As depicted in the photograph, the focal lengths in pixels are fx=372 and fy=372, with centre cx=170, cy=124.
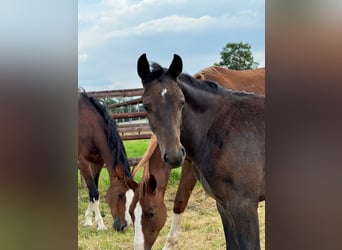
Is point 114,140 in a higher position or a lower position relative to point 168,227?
higher

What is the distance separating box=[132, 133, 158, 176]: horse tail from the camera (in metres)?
1.35

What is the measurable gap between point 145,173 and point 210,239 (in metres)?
0.35

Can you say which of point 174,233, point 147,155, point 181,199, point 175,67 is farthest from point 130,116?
point 174,233

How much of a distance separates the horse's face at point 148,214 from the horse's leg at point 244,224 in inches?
10.7

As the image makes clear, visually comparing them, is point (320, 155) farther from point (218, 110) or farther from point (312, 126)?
point (218, 110)

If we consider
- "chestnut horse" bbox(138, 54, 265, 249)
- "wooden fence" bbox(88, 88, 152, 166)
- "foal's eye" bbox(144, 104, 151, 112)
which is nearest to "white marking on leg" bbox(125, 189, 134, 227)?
"wooden fence" bbox(88, 88, 152, 166)

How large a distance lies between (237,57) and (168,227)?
684 millimetres

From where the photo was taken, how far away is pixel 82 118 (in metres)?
1.57

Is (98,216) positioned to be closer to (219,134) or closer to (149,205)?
(149,205)

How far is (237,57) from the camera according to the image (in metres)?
1.32

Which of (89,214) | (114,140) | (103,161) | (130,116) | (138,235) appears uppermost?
(130,116)

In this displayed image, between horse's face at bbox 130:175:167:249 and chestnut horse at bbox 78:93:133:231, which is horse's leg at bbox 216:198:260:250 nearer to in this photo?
horse's face at bbox 130:175:167:249

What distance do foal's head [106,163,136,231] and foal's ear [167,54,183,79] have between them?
456 millimetres

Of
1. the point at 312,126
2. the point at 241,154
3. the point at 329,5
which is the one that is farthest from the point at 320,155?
the point at 241,154
